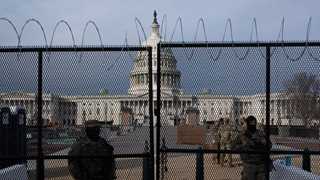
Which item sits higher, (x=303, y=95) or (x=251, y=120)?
(x=303, y=95)

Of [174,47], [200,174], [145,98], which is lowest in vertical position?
[200,174]

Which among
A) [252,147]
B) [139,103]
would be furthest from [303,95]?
[139,103]

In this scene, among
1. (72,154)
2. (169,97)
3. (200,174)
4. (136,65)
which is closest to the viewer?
(72,154)

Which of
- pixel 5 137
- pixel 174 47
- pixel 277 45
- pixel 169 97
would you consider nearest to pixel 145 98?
pixel 169 97

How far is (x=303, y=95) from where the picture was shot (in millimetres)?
11242

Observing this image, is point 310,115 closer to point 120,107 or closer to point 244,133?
point 244,133

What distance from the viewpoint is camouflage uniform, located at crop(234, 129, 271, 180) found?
1152 centimetres

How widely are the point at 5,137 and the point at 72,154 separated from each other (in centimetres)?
763

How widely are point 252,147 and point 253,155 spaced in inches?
5.9

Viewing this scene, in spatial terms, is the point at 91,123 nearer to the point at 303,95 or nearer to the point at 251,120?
the point at 251,120

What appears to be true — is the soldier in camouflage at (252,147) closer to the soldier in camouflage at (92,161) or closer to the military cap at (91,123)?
the soldier in camouflage at (92,161)

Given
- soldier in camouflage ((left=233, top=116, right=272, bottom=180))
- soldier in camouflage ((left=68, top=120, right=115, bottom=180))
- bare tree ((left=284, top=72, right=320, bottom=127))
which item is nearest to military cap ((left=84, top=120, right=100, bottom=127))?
soldier in camouflage ((left=68, top=120, right=115, bottom=180))

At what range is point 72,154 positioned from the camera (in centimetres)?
1055

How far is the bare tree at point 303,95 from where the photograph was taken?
35.3ft
